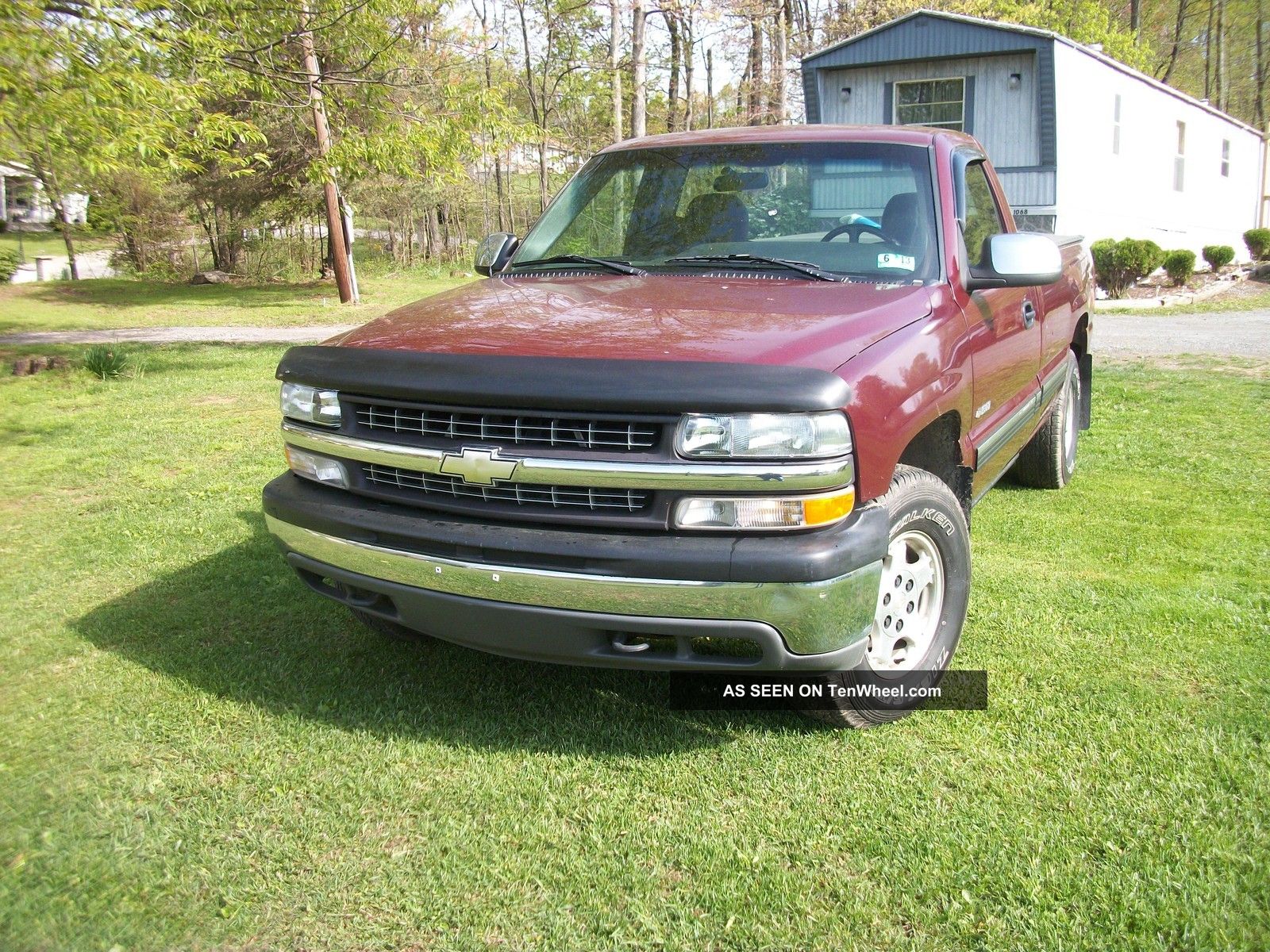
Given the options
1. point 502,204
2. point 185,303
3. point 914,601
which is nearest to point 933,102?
point 185,303

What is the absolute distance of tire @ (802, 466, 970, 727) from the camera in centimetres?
308

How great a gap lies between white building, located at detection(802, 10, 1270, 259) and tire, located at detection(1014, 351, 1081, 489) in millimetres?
11267

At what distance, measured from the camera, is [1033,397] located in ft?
16.0

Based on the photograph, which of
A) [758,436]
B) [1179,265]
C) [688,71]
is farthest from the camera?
[688,71]

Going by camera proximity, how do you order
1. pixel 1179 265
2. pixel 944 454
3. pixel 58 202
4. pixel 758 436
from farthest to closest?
pixel 58 202 → pixel 1179 265 → pixel 944 454 → pixel 758 436

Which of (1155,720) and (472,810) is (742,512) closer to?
(472,810)

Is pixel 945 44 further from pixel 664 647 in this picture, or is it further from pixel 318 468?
pixel 664 647

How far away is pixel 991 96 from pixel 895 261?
16250mm

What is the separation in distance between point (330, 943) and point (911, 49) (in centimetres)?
1883

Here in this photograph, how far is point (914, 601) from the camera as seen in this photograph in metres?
3.33

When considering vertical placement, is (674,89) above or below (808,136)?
above

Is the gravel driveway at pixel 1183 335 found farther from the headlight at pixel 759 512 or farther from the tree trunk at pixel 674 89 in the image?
the tree trunk at pixel 674 89

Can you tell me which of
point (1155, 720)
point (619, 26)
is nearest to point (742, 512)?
point (1155, 720)

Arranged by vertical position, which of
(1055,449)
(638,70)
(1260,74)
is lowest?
(1055,449)
